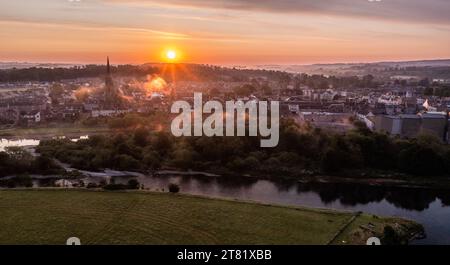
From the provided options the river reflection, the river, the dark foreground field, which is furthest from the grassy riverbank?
the dark foreground field

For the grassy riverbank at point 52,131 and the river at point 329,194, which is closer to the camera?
the river at point 329,194

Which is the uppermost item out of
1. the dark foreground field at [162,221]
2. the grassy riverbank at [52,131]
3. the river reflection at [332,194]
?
the grassy riverbank at [52,131]

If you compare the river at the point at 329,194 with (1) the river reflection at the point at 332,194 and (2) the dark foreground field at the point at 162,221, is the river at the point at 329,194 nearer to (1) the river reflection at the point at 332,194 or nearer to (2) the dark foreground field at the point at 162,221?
(1) the river reflection at the point at 332,194

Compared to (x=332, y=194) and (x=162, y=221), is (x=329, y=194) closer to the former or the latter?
(x=332, y=194)

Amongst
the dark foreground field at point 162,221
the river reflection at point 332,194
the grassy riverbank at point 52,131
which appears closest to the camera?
the dark foreground field at point 162,221

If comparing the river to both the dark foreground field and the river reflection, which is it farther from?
the dark foreground field

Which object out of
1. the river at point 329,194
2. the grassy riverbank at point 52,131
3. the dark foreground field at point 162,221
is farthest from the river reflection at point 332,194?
the grassy riverbank at point 52,131
